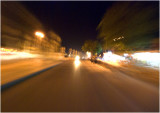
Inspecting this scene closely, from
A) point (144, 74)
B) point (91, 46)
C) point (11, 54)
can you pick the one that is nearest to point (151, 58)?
point (144, 74)

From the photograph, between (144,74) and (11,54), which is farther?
(11,54)

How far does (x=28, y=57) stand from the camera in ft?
27.5

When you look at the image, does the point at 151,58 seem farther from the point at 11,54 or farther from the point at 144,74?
the point at 11,54

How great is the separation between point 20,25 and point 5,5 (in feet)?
4.76

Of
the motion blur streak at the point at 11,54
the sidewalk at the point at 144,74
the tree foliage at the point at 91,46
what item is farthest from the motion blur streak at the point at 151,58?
the tree foliage at the point at 91,46

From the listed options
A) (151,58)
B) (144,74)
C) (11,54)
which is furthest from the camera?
(151,58)

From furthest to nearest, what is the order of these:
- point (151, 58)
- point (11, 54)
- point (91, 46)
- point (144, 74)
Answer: point (91, 46)
point (151, 58)
point (11, 54)
point (144, 74)

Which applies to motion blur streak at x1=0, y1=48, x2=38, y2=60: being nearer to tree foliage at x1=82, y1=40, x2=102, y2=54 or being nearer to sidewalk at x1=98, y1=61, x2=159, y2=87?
sidewalk at x1=98, y1=61, x2=159, y2=87

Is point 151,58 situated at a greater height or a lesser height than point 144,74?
greater

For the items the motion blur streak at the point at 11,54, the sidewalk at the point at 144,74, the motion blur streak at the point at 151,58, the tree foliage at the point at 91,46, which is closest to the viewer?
the sidewalk at the point at 144,74

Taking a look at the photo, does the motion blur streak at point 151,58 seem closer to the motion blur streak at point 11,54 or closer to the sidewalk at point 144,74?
the sidewalk at point 144,74

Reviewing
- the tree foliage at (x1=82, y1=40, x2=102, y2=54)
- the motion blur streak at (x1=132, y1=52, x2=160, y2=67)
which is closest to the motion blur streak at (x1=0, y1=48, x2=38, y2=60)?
the motion blur streak at (x1=132, y1=52, x2=160, y2=67)

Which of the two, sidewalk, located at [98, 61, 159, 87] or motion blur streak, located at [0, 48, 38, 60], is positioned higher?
motion blur streak, located at [0, 48, 38, 60]

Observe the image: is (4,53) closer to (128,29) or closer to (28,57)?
(28,57)
